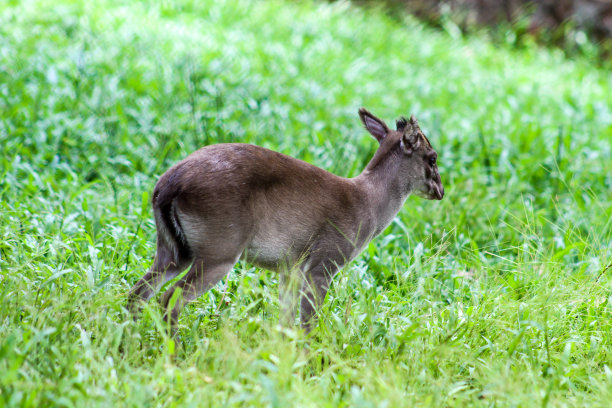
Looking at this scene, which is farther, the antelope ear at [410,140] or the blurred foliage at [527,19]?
the blurred foliage at [527,19]

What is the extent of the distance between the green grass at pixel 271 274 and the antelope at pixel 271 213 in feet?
0.67

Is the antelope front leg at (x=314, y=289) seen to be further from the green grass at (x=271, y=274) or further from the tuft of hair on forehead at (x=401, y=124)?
the tuft of hair on forehead at (x=401, y=124)

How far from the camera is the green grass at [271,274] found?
10.7 feet

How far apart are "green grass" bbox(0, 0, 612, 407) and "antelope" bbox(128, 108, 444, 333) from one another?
0.67 ft

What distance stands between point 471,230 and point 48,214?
3033 mm

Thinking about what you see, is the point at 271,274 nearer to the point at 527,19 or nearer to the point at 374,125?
the point at 374,125

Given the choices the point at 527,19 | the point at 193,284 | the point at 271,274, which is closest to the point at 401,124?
the point at 271,274

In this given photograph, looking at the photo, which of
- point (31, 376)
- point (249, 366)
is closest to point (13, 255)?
point (31, 376)

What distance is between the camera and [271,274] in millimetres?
4793

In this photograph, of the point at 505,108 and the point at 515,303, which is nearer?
the point at 515,303

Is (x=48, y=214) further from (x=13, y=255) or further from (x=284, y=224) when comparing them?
(x=284, y=224)

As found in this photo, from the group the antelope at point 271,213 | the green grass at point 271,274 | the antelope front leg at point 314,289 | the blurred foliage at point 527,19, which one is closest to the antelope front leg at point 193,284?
the antelope at point 271,213

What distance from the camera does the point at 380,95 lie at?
8875mm

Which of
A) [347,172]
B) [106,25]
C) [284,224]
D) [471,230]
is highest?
[106,25]
